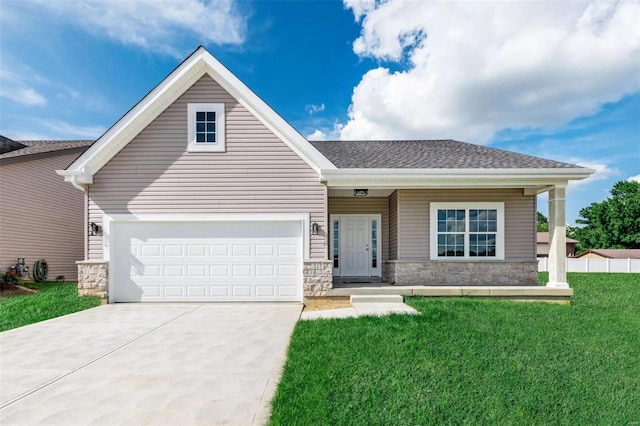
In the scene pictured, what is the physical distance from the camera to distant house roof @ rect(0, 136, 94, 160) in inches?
469

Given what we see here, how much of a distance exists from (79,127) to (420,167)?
17.8 m

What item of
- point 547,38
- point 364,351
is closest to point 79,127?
point 364,351

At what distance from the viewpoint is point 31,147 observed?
13.4 metres

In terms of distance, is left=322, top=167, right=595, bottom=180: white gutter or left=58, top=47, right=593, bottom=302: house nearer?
left=322, top=167, right=595, bottom=180: white gutter

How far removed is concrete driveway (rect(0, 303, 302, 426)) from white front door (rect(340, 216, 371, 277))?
4.31m

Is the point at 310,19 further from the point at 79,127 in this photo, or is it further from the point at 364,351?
the point at 79,127

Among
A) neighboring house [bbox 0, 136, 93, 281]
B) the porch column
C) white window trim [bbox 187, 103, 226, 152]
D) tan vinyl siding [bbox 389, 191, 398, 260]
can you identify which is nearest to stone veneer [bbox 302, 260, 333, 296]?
tan vinyl siding [bbox 389, 191, 398, 260]

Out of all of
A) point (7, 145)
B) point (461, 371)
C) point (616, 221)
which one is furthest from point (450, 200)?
point (616, 221)

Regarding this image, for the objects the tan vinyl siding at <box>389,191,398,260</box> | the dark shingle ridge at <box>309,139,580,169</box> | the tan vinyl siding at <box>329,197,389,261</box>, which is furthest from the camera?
the tan vinyl siding at <box>329,197,389,261</box>

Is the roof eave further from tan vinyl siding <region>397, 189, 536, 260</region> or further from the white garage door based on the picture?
the white garage door

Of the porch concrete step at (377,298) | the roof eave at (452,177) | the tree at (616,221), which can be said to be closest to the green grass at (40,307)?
the porch concrete step at (377,298)

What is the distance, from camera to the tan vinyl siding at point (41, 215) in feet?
36.7

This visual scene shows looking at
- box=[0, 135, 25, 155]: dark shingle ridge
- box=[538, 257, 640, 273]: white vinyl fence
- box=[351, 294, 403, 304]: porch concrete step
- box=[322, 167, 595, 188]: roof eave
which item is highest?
box=[0, 135, 25, 155]: dark shingle ridge

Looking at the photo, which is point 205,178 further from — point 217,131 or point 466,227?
point 466,227
